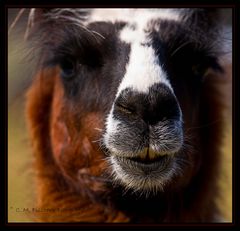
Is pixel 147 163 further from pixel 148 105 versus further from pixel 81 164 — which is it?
pixel 81 164

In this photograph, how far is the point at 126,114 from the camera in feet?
9.26

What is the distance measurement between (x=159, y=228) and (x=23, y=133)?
1.27m

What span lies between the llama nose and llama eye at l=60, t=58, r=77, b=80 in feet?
2.21

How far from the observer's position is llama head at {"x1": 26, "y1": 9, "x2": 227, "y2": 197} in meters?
2.83

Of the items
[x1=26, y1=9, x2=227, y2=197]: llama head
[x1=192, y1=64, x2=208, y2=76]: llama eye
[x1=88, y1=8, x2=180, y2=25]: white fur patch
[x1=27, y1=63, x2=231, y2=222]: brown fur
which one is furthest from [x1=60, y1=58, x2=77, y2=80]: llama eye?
[x1=192, y1=64, x2=208, y2=76]: llama eye

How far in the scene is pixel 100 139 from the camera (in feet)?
10.2

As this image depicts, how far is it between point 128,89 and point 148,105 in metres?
0.16

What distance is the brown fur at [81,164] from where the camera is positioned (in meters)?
3.43

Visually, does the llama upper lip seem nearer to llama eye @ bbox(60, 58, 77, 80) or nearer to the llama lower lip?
the llama lower lip

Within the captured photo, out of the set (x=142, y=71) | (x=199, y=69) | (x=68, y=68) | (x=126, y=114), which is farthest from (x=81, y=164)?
(x=199, y=69)
